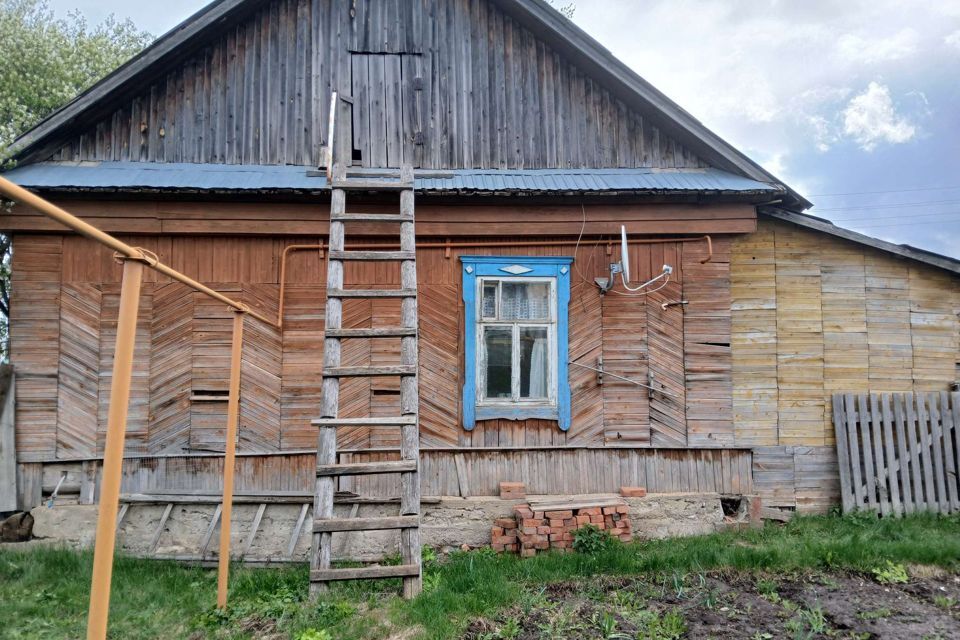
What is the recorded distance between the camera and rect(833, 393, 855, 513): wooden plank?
6105 mm

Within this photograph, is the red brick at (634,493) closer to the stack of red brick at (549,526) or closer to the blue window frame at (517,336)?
the stack of red brick at (549,526)

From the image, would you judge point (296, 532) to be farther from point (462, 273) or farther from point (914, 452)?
point (914, 452)

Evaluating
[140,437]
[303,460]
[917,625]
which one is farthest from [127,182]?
[917,625]

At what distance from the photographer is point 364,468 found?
389 cm

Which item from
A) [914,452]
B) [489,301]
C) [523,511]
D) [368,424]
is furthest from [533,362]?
[914,452]

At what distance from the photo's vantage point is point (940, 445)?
6219 mm

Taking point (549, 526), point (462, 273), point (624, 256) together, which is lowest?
point (549, 526)

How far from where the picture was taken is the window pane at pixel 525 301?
241 inches

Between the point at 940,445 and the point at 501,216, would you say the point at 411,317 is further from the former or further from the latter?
the point at 940,445

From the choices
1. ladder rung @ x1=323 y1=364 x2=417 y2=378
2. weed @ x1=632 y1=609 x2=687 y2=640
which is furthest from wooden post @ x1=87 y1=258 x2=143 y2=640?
weed @ x1=632 y1=609 x2=687 y2=640

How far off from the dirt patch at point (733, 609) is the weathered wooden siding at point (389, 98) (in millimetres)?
4455

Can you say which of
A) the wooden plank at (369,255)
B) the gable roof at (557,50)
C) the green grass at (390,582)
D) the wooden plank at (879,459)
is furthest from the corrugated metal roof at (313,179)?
the green grass at (390,582)

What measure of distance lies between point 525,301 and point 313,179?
104 inches

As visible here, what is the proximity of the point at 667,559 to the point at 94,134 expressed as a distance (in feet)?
24.2
